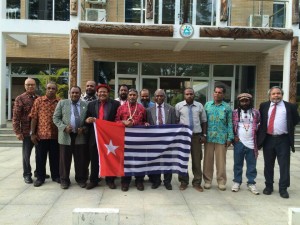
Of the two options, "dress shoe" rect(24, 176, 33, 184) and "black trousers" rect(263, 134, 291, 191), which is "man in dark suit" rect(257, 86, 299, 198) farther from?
"dress shoe" rect(24, 176, 33, 184)

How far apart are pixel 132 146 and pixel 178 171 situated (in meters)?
0.90

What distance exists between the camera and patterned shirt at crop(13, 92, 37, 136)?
5.68 meters

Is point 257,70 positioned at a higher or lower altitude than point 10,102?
higher

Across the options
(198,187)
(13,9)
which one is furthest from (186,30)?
(13,9)

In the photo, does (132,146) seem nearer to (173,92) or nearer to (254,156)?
(254,156)

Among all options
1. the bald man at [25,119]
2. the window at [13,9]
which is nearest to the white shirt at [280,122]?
the bald man at [25,119]

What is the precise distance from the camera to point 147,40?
11398 millimetres

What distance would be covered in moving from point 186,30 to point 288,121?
20.2 feet

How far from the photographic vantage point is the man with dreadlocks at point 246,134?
17.8ft

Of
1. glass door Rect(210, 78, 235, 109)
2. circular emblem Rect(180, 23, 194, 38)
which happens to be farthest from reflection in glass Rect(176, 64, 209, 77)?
circular emblem Rect(180, 23, 194, 38)

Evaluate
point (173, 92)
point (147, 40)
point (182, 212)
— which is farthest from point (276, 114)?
point (173, 92)

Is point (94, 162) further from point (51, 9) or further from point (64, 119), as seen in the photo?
point (51, 9)

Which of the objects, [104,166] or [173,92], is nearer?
[104,166]

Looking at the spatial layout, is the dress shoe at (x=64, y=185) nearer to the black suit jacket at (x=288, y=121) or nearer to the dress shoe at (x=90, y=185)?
the dress shoe at (x=90, y=185)
